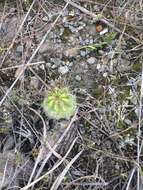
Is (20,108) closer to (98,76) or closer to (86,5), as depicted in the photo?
(98,76)

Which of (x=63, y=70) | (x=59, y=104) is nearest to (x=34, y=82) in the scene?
(x=63, y=70)

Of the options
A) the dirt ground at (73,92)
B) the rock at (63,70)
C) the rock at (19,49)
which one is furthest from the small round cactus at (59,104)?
the rock at (19,49)

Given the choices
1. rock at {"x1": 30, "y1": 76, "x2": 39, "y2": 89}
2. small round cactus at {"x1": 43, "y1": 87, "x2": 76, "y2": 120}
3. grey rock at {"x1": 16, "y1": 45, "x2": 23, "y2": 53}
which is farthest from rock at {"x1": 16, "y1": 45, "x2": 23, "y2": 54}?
small round cactus at {"x1": 43, "y1": 87, "x2": 76, "y2": 120}

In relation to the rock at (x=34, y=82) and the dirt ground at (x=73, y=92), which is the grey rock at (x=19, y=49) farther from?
the rock at (x=34, y=82)

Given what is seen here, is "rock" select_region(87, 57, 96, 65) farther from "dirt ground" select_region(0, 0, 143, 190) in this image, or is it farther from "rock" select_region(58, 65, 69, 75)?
"rock" select_region(58, 65, 69, 75)

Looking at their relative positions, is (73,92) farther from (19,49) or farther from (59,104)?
(19,49)
